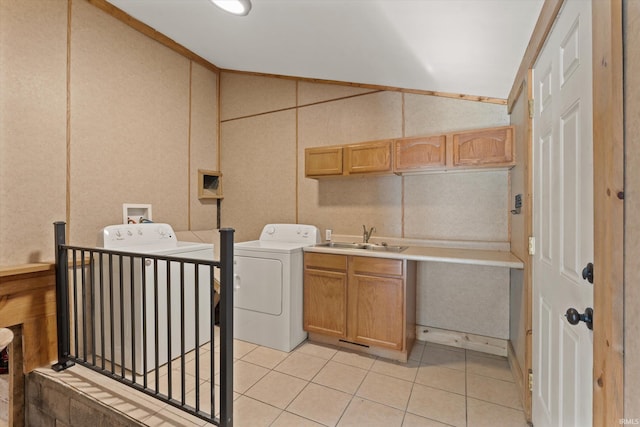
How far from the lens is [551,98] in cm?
140

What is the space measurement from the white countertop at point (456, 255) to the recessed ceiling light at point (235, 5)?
2128mm

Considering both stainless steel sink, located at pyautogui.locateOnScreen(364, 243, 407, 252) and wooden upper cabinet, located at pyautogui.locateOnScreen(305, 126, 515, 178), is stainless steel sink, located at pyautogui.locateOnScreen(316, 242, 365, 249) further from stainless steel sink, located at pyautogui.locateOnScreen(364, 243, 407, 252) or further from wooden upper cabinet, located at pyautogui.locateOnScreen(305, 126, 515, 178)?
wooden upper cabinet, located at pyautogui.locateOnScreen(305, 126, 515, 178)

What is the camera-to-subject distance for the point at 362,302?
8.55ft

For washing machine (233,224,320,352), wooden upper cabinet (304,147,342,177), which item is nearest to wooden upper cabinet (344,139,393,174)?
wooden upper cabinet (304,147,342,177)

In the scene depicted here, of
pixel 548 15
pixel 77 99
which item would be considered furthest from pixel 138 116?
pixel 548 15

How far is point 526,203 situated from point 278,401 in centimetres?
211

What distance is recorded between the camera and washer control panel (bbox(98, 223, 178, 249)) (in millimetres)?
2461

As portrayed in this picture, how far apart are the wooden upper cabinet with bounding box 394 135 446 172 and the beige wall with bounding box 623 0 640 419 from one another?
187 cm

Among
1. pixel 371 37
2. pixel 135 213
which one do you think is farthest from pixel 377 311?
pixel 135 213

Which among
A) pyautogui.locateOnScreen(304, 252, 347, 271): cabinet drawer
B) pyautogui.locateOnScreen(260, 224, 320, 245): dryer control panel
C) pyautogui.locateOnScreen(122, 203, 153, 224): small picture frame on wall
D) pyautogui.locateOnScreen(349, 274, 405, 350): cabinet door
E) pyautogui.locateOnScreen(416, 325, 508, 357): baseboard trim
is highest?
pyautogui.locateOnScreen(122, 203, 153, 224): small picture frame on wall

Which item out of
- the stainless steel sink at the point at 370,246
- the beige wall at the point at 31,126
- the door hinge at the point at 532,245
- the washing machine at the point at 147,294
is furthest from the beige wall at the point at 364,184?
the beige wall at the point at 31,126

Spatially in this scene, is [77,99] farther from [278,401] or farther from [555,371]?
[555,371]

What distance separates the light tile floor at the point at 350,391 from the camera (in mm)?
1801

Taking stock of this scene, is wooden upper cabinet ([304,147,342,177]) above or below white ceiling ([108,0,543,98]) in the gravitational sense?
below
